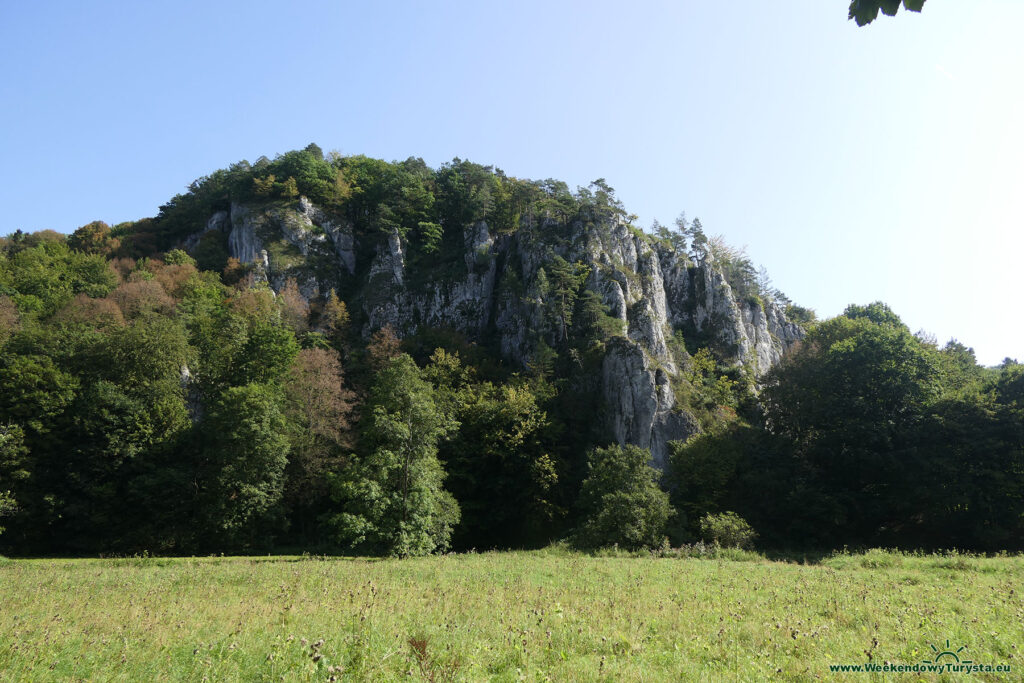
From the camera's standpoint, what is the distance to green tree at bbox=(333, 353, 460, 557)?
2644cm

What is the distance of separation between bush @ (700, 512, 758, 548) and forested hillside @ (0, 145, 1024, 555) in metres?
0.32

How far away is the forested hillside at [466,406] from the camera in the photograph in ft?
98.8

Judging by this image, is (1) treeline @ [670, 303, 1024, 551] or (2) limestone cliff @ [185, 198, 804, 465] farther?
(2) limestone cliff @ [185, 198, 804, 465]

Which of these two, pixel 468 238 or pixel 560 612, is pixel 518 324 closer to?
pixel 468 238

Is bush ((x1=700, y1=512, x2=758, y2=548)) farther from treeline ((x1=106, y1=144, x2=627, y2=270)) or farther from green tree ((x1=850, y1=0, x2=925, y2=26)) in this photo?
treeline ((x1=106, y1=144, x2=627, y2=270))

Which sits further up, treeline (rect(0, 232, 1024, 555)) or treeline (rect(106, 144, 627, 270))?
treeline (rect(106, 144, 627, 270))

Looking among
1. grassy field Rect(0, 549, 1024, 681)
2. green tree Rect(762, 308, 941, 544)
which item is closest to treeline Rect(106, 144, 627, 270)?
green tree Rect(762, 308, 941, 544)

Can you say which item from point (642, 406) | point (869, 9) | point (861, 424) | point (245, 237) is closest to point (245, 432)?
point (642, 406)

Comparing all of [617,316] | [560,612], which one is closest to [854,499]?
[617,316]

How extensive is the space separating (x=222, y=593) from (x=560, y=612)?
9.35m

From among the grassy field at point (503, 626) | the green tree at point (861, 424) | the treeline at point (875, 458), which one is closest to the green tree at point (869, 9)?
the grassy field at point (503, 626)

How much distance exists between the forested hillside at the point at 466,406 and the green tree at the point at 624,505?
0.54 ft

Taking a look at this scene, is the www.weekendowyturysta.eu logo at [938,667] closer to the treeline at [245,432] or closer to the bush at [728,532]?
the bush at [728,532]

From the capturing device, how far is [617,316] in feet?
181
